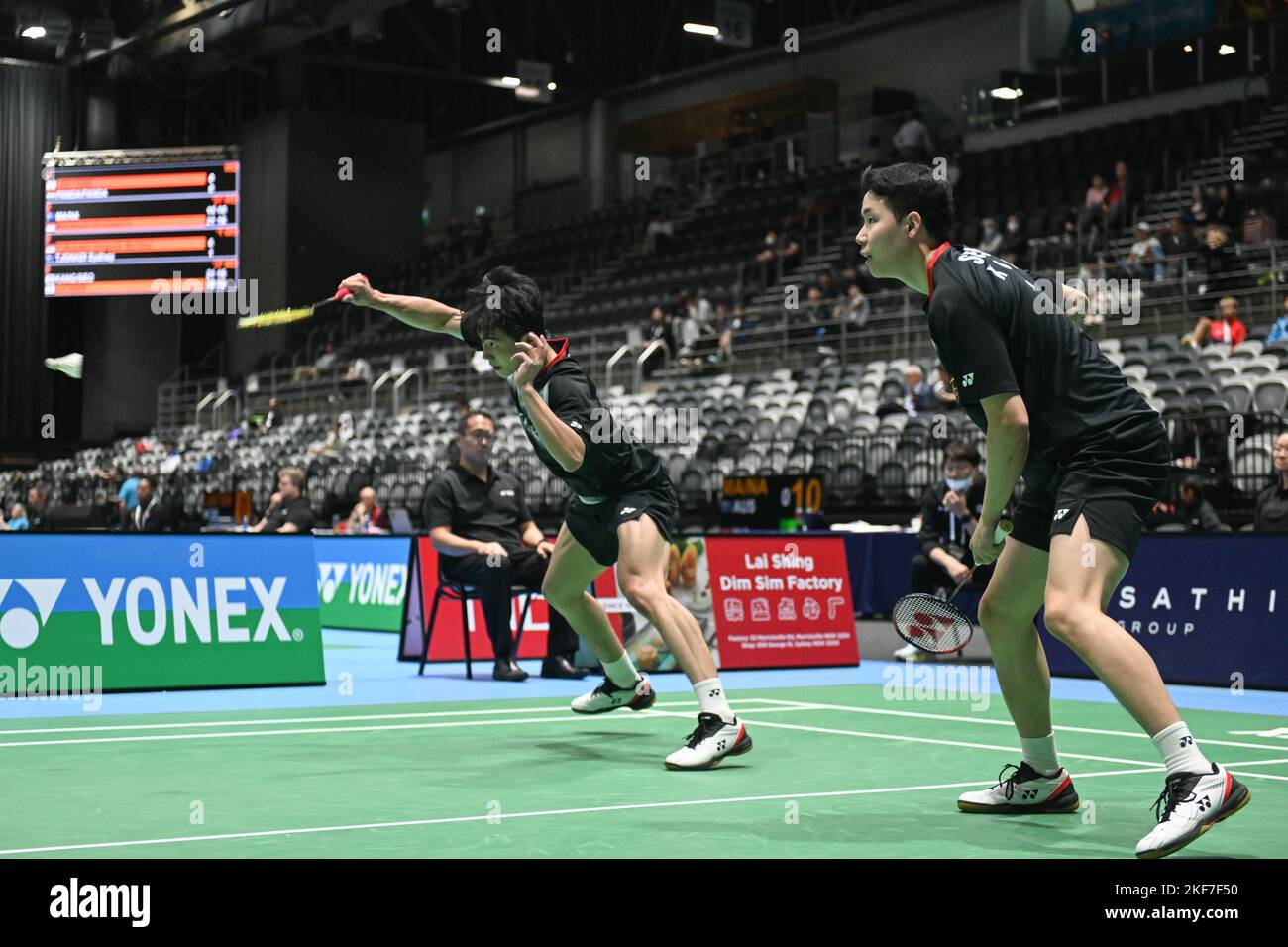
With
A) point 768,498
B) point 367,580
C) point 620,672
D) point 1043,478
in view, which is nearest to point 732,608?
point 768,498

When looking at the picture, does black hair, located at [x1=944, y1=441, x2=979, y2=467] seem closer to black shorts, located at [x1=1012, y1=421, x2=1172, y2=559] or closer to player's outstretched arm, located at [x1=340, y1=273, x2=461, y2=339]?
player's outstretched arm, located at [x1=340, y1=273, x2=461, y2=339]

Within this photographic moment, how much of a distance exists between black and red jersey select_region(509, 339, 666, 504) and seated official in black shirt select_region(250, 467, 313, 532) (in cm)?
793

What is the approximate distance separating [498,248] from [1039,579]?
111 ft

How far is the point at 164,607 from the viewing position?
973 centimetres

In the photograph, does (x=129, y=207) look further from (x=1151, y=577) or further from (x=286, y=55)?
(x=1151, y=577)

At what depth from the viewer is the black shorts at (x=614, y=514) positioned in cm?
702

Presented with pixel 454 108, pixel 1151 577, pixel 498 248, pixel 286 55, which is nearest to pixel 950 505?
pixel 1151 577

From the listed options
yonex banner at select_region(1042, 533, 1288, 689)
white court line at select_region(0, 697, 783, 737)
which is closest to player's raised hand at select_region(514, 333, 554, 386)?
white court line at select_region(0, 697, 783, 737)

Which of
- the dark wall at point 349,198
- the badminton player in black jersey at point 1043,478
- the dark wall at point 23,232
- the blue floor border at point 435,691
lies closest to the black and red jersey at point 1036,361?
the badminton player in black jersey at point 1043,478

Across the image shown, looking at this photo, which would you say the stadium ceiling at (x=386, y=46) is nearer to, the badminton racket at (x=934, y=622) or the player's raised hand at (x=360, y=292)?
the player's raised hand at (x=360, y=292)

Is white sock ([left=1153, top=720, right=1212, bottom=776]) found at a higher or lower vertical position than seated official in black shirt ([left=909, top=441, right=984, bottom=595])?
lower

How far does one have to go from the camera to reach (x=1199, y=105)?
25.6 metres

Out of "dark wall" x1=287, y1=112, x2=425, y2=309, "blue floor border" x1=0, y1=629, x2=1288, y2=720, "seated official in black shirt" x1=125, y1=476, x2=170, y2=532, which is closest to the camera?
"blue floor border" x1=0, y1=629, x2=1288, y2=720

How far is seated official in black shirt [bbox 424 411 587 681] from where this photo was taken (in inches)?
429
